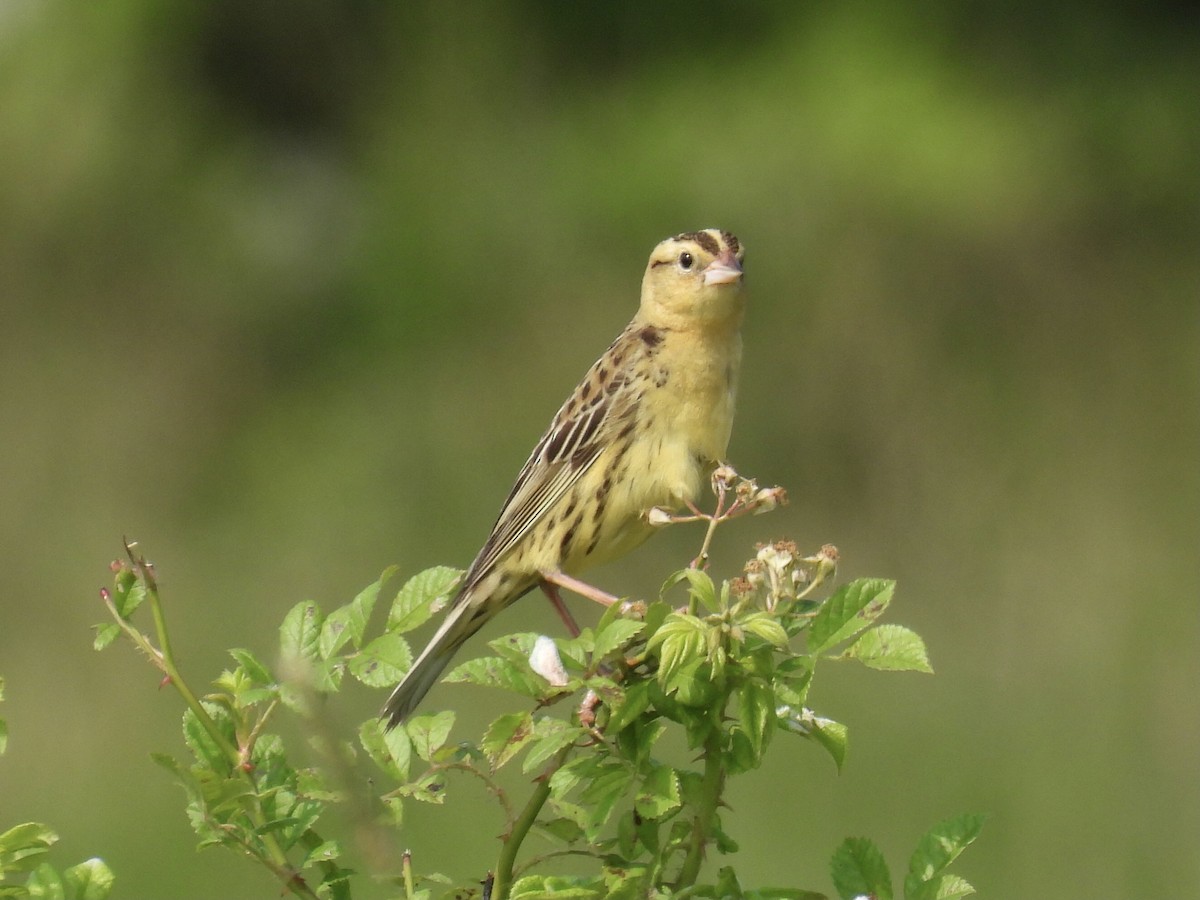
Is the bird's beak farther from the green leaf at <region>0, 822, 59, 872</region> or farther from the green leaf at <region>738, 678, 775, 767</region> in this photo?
the green leaf at <region>0, 822, 59, 872</region>

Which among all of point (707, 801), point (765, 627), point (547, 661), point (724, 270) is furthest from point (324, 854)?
point (724, 270)

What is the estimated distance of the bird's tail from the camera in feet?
13.2

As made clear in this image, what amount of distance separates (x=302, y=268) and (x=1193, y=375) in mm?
7573

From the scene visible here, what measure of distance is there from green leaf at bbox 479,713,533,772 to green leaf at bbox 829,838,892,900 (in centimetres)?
43

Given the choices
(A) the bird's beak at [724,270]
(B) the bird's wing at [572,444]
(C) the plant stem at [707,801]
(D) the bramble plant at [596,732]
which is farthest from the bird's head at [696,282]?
(C) the plant stem at [707,801]

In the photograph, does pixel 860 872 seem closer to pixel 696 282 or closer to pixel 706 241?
pixel 696 282

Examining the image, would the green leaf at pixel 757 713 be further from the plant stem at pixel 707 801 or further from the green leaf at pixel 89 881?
the green leaf at pixel 89 881

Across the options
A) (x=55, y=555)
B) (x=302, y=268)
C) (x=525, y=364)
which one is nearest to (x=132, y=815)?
(x=55, y=555)

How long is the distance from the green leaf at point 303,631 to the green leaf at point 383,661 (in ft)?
0.19

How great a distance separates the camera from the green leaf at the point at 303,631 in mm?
2131

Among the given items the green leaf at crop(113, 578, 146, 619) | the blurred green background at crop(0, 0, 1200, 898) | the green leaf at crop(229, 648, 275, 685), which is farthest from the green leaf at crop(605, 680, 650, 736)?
the blurred green background at crop(0, 0, 1200, 898)

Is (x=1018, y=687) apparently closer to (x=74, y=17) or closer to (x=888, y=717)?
(x=888, y=717)

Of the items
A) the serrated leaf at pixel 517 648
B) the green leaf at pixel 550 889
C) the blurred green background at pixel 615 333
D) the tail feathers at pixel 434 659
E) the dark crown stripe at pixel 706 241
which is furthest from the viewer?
the blurred green background at pixel 615 333

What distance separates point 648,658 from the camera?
7.09 ft
